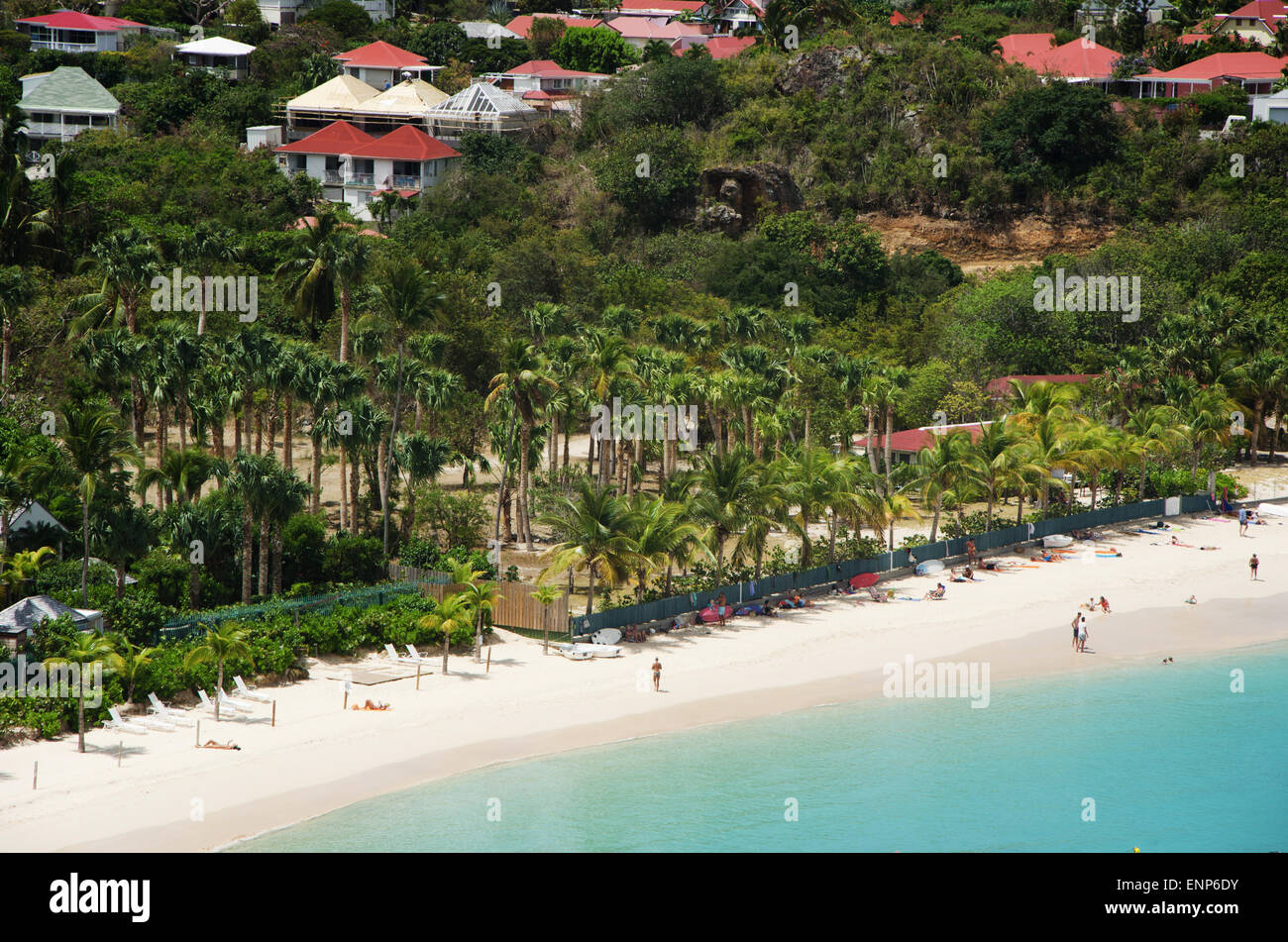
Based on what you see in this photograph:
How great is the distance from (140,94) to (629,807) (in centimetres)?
8005

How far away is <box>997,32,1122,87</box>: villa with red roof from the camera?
98.0 metres

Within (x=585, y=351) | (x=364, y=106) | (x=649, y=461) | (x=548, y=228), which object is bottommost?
(x=649, y=461)

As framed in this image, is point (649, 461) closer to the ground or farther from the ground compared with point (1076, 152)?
closer to the ground

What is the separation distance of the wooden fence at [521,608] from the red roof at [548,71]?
7681 cm

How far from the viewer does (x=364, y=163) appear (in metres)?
89.9

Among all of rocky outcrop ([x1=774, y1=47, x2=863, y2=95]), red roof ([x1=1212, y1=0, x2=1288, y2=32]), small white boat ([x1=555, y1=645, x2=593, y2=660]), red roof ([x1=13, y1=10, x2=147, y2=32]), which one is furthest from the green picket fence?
red roof ([x1=1212, y1=0, x2=1288, y2=32])

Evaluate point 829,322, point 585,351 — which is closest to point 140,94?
point 829,322

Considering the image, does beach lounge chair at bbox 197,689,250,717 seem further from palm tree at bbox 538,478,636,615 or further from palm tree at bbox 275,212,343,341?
palm tree at bbox 275,212,343,341

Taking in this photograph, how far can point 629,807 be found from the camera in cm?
2961

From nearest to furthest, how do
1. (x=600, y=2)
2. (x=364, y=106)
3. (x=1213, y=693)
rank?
(x=1213, y=693), (x=364, y=106), (x=600, y=2)

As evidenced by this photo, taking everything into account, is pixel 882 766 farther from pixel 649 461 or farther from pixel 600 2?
pixel 600 2

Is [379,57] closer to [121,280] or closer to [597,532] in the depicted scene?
[121,280]

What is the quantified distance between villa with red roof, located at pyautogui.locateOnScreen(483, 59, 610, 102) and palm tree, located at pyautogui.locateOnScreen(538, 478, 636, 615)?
7530 cm

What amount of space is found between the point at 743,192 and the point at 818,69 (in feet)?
46.4
